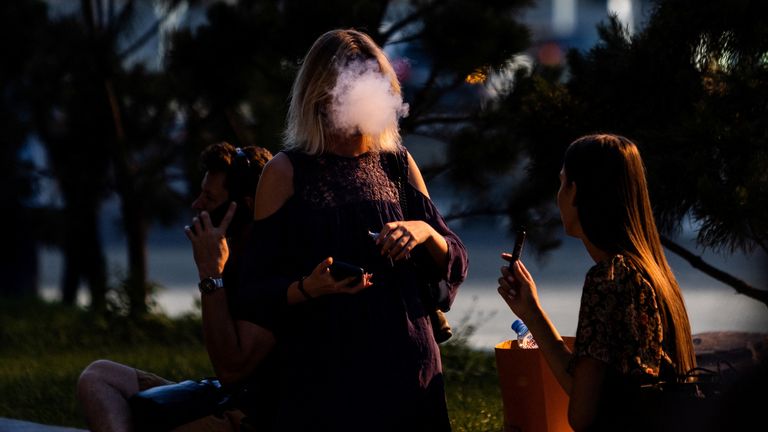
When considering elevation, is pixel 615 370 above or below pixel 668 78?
below

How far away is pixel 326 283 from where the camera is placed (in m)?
3.18

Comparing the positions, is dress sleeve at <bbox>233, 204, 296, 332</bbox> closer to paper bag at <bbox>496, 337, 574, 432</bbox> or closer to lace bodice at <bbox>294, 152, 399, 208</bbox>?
lace bodice at <bbox>294, 152, 399, 208</bbox>

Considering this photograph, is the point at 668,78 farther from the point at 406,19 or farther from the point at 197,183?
the point at 197,183

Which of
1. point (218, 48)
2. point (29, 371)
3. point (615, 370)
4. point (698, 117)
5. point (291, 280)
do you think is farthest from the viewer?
point (218, 48)

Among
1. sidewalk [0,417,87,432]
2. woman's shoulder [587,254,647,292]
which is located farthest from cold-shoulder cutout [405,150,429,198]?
sidewalk [0,417,87,432]

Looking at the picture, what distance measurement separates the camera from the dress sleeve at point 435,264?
343 cm

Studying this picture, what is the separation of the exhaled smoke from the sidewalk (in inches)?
113

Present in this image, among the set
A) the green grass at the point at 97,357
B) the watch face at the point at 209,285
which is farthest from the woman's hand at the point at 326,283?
the green grass at the point at 97,357

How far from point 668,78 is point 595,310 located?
2657 millimetres

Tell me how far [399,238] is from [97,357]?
5936mm

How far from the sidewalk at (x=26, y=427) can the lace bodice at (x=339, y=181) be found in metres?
2.78

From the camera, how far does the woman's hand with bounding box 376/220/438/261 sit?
10.4ft

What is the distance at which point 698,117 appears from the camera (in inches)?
191

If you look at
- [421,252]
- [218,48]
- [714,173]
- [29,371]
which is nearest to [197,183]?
[218,48]
